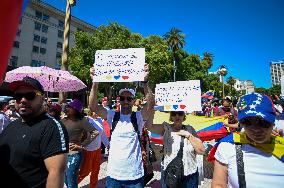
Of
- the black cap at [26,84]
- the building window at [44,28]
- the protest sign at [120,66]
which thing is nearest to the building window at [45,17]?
the building window at [44,28]

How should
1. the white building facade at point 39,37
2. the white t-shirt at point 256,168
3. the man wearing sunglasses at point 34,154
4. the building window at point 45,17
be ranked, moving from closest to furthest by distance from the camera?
the white t-shirt at point 256,168 < the man wearing sunglasses at point 34,154 < the white building facade at point 39,37 < the building window at point 45,17

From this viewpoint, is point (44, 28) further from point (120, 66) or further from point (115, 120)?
point (115, 120)

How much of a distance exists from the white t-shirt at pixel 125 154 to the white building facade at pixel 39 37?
44.6 metres

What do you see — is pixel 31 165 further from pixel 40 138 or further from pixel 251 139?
pixel 251 139

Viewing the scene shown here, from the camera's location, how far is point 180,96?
4.51 m

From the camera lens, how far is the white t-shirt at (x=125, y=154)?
3869 millimetres

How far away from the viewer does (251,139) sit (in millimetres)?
2145

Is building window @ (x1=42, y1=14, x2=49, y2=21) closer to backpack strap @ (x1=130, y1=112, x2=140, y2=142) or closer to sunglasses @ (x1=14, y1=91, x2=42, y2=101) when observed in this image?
backpack strap @ (x1=130, y1=112, x2=140, y2=142)

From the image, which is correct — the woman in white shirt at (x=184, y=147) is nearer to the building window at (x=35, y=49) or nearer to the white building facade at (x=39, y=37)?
the white building facade at (x=39, y=37)

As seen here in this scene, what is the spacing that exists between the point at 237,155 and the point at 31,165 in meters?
1.56

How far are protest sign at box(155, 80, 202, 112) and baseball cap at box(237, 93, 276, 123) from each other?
2165 mm

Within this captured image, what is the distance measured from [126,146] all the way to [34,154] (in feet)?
6.08

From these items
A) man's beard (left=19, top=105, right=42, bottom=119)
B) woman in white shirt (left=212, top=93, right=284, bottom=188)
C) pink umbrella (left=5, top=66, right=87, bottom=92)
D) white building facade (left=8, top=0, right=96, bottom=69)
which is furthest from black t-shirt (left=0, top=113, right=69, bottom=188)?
white building facade (left=8, top=0, right=96, bottom=69)

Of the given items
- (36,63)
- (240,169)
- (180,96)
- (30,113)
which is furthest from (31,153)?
(36,63)
